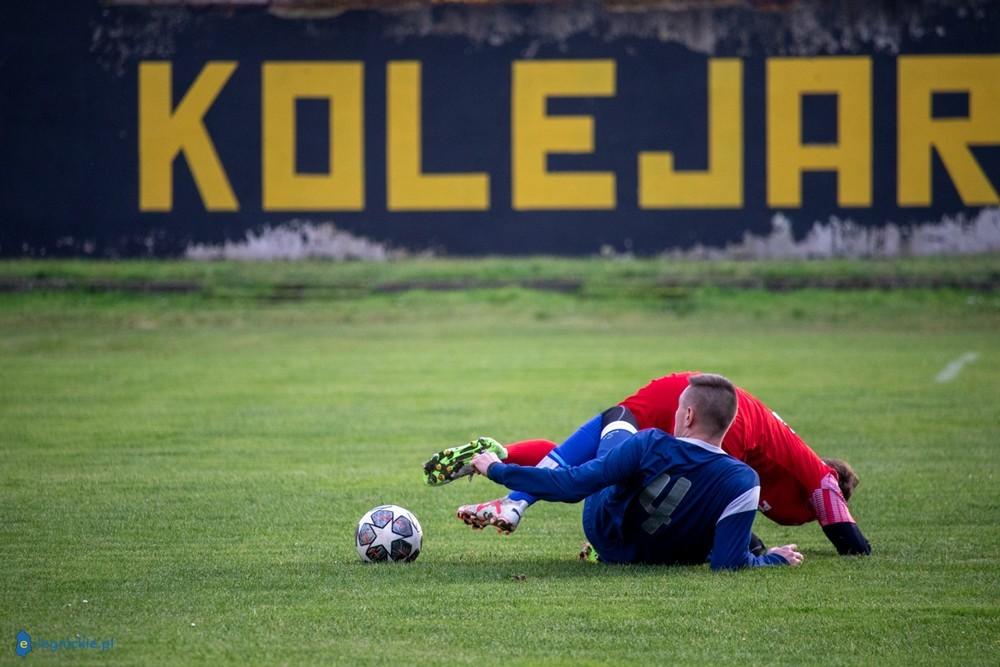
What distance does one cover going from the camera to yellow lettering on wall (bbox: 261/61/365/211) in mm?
25734

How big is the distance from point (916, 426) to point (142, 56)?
17.3m

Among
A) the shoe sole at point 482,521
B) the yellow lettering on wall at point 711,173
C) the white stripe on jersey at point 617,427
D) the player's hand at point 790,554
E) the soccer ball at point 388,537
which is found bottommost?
the player's hand at point 790,554

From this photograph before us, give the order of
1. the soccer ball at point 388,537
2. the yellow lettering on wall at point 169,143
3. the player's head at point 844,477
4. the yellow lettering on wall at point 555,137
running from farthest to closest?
the yellow lettering on wall at point 169,143 < the yellow lettering on wall at point 555,137 < the player's head at point 844,477 < the soccer ball at point 388,537

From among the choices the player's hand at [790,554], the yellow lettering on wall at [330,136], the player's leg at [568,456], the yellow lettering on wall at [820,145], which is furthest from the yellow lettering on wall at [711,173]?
the player's hand at [790,554]

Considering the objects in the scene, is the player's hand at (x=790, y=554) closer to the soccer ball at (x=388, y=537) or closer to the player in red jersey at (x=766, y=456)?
the player in red jersey at (x=766, y=456)

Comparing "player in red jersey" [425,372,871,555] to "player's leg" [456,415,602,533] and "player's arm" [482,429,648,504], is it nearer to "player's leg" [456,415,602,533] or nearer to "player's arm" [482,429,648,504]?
"player's leg" [456,415,602,533]

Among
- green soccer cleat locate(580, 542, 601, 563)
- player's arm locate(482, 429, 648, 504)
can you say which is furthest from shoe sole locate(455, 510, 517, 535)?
green soccer cleat locate(580, 542, 601, 563)

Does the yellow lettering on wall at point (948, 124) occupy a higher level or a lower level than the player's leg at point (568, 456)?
higher

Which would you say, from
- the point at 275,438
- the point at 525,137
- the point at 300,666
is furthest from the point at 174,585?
the point at 525,137

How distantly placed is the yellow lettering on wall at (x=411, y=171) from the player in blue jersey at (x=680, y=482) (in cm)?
1879

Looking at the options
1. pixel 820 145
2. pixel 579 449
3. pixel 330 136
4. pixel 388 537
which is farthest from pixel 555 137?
pixel 388 537

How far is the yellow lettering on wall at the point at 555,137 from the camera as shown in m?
25.6

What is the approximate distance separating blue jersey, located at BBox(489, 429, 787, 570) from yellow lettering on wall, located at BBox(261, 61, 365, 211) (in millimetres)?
19070

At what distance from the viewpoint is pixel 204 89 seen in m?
25.9
